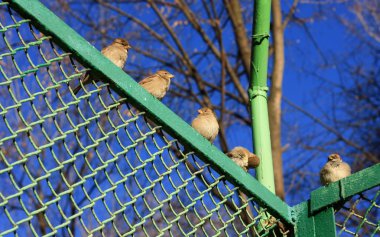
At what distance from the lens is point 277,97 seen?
14203mm

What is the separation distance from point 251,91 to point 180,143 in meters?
1.27

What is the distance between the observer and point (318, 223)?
11.9ft

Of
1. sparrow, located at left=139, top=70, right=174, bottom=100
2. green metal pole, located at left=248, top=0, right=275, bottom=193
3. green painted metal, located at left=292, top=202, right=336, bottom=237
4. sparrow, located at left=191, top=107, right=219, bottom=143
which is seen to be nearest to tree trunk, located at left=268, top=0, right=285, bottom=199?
sparrow, located at left=191, top=107, right=219, bottom=143

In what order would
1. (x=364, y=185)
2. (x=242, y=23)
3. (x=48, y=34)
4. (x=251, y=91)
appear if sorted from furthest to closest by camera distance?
(x=242, y=23), (x=251, y=91), (x=364, y=185), (x=48, y=34)

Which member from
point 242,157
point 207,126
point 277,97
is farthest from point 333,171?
point 277,97

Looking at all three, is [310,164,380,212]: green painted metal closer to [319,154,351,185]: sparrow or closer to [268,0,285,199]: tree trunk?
[319,154,351,185]: sparrow

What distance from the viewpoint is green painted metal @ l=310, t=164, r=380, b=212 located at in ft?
11.8

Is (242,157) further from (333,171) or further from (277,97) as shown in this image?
(277,97)

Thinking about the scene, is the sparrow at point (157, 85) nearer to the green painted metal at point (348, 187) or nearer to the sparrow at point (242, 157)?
the sparrow at point (242, 157)

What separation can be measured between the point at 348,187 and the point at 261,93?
1.02 m

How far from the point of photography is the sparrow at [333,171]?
652 centimetres

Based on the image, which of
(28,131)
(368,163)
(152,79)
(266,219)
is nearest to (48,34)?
(28,131)

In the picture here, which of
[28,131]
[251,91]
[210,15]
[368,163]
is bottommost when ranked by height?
[28,131]

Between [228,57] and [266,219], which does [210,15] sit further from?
[266,219]
